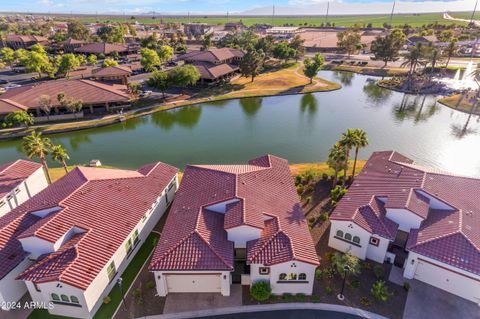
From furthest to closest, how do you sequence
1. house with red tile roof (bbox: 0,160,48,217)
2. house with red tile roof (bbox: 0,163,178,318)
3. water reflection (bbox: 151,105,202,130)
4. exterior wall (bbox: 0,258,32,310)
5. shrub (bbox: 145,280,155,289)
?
water reflection (bbox: 151,105,202,130)
house with red tile roof (bbox: 0,160,48,217)
shrub (bbox: 145,280,155,289)
exterior wall (bbox: 0,258,32,310)
house with red tile roof (bbox: 0,163,178,318)

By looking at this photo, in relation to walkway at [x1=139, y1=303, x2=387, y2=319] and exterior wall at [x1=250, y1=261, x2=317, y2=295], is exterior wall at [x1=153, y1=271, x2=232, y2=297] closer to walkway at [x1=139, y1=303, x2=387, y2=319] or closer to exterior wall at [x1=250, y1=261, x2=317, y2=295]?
walkway at [x1=139, y1=303, x2=387, y2=319]

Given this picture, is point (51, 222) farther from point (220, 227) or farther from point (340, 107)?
point (340, 107)

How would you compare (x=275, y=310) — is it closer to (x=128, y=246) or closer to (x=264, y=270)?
(x=264, y=270)

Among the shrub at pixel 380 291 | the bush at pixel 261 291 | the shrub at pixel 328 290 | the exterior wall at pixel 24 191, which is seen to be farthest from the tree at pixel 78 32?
the shrub at pixel 380 291

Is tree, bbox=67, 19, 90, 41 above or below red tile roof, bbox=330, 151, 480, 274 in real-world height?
above

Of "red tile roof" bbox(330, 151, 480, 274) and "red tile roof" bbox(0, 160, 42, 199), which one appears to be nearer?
"red tile roof" bbox(330, 151, 480, 274)

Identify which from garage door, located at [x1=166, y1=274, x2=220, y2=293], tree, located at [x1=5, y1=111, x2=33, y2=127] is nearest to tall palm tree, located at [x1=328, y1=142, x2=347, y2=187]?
garage door, located at [x1=166, y1=274, x2=220, y2=293]
